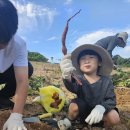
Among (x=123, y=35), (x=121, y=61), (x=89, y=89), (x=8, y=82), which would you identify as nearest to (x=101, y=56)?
(x=89, y=89)

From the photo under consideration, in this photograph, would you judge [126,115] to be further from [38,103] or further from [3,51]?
[3,51]

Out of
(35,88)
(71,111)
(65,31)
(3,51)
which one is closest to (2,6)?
(3,51)

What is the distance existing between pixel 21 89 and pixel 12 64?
395mm

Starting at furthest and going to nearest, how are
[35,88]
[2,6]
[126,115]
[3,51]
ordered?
[35,88] < [126,115] < [3,51] < [2,6]

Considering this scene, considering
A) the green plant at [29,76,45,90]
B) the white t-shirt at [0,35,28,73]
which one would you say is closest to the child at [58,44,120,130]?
the white t-shirt at [0,35,28,73]

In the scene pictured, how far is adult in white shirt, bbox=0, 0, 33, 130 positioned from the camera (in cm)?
275

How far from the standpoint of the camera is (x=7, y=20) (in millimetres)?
2740

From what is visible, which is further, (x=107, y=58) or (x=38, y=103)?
(x=38, y=103)

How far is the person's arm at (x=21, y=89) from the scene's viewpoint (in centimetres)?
323

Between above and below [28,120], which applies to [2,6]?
above

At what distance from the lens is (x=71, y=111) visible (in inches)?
151

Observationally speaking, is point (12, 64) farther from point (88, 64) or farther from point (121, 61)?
point (121, 61)

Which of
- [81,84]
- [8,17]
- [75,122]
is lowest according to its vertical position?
[75,122]

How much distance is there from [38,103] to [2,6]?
74.3 inches
